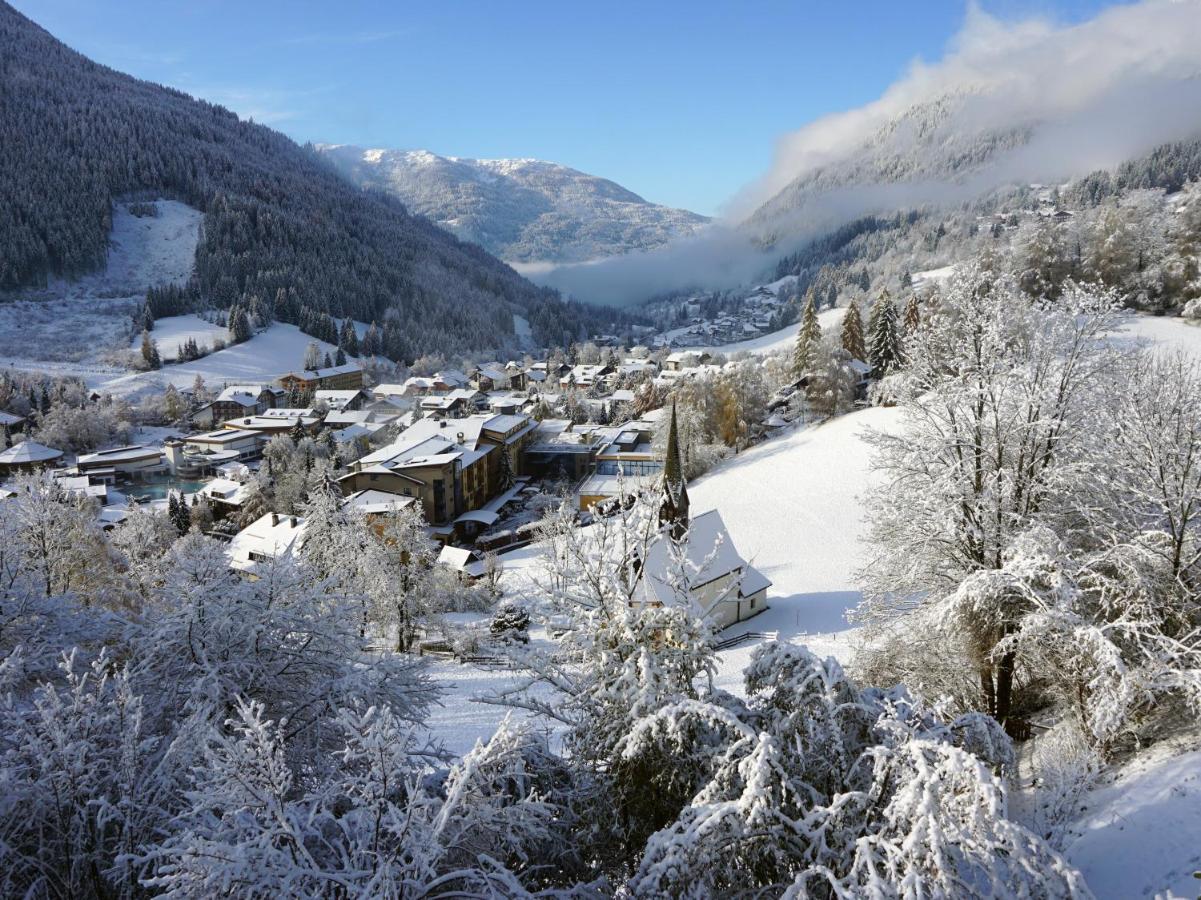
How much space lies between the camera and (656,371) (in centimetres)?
9231

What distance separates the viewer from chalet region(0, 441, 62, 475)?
52.4m

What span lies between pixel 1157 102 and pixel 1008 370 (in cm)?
21795

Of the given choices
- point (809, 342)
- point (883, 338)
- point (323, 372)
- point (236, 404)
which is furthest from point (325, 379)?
point (883, 338)

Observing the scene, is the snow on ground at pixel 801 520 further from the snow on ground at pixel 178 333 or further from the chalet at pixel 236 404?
the snow on ground at pixel 178 333

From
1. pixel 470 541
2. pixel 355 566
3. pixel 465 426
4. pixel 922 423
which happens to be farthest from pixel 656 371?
pixel 922 423

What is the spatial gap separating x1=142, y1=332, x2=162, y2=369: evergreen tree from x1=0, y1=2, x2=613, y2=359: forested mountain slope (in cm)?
2176

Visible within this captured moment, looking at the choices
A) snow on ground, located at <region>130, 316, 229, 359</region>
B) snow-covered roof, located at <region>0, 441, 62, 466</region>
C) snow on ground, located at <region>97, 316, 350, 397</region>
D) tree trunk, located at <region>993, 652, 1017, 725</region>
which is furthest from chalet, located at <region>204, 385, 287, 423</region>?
tree trunk, located at <region>993, 652, 1017, 725</region>

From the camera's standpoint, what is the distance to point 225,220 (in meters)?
127

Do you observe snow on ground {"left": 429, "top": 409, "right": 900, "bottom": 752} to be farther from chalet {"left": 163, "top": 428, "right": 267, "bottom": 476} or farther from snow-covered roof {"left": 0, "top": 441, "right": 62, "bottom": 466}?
snow-covered roof {"left": 0, "top": 441, "right": 62, "bottom": 466}

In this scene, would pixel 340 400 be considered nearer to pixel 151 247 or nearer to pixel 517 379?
pixel 517 379

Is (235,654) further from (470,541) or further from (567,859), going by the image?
(470,541)

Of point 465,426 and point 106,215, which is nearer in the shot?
point 465,426

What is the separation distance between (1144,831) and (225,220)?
152918 millimetres

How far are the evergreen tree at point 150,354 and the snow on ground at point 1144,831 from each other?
4261 inches
